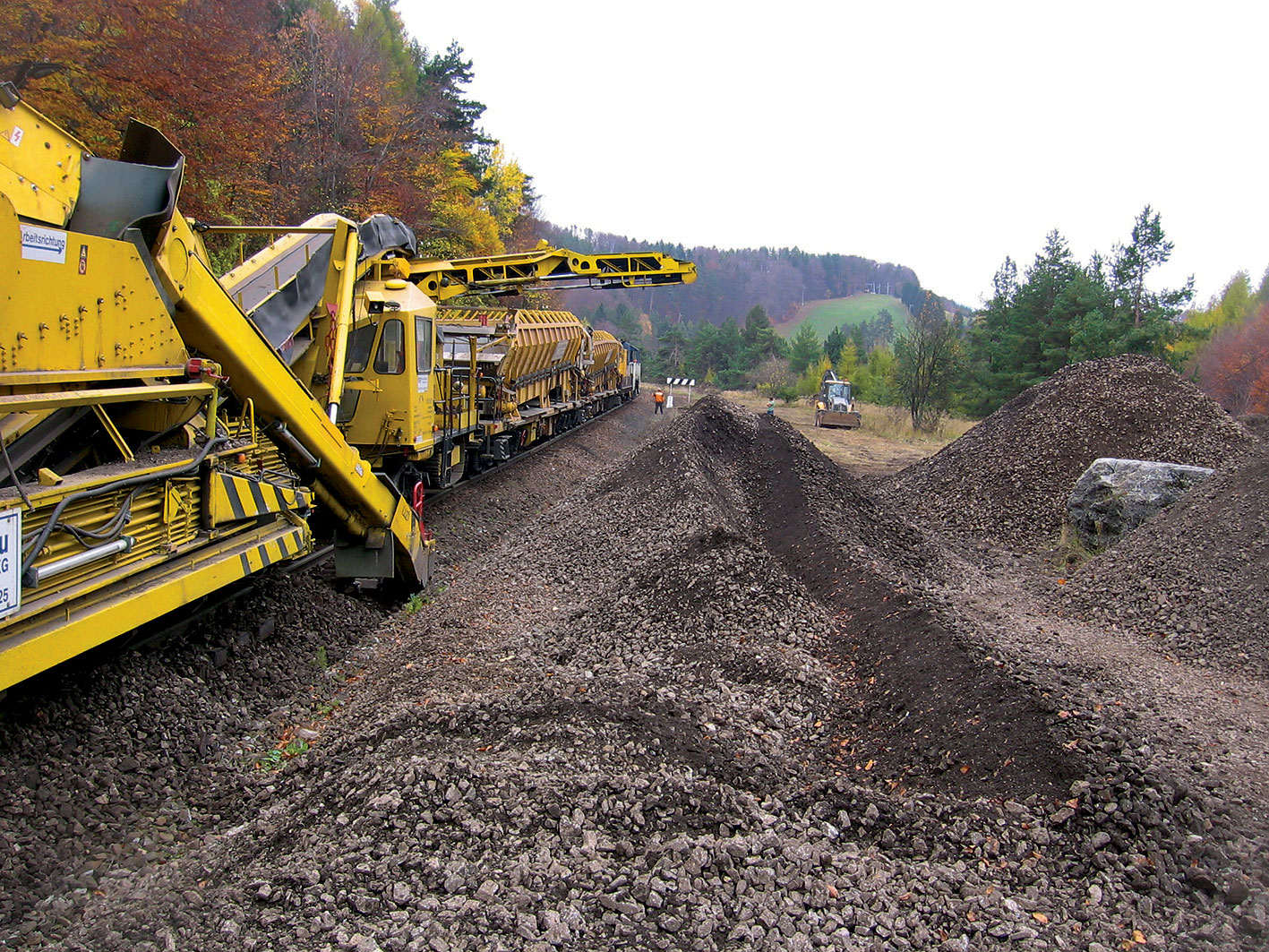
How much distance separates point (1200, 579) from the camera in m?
7.92

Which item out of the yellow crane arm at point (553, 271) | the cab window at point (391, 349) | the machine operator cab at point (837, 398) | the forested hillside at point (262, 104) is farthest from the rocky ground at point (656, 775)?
the machine operator cab at point (837, 398)

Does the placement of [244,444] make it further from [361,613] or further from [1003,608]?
[1003,608]

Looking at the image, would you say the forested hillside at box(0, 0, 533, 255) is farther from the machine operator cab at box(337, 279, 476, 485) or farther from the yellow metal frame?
the yellow metal frame

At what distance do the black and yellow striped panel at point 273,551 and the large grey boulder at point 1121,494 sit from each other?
10.3 m

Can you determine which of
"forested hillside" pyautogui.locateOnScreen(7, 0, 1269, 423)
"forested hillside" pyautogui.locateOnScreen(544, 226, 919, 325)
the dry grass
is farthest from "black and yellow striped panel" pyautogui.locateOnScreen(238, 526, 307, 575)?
"forested hillside" pyautogui.locateOnScreen(544, 226, 919, 325)

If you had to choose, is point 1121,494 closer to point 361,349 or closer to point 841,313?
point 361,349

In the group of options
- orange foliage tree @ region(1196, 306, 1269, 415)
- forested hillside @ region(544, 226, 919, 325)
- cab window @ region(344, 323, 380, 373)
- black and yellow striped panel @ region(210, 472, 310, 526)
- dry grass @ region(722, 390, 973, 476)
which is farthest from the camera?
forested hillside @ region(544, 226, 919, 325)

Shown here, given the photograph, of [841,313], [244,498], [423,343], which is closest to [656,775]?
[244,498]

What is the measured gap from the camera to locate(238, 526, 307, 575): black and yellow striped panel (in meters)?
4.99

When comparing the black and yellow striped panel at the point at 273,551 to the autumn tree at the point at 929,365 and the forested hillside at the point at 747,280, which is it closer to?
the autumn tree at the point at 929,365

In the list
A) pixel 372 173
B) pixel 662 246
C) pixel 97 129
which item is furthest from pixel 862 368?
pixel 662 246

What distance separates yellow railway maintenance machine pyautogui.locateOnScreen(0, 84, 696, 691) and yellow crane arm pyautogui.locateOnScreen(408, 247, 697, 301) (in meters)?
4.82

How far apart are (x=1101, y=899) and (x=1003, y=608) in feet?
17.4

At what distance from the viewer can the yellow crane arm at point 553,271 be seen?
1176 centimetres
